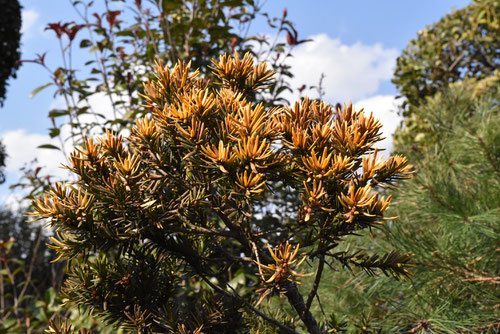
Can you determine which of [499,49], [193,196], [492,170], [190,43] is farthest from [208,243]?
[499,49]

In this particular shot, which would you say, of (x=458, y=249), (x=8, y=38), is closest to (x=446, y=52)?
(x=458, y=249)

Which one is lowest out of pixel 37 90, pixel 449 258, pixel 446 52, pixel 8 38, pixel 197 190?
pixel 449 258

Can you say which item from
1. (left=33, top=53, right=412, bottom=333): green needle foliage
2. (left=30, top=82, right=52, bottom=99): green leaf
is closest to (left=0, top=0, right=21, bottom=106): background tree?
(left=30, top=82, right=52, bottom=99): green leaf

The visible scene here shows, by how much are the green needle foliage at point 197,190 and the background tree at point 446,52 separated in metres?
5.49

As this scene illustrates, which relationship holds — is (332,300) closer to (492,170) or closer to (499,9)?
(492,170)

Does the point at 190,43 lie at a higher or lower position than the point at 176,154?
higher

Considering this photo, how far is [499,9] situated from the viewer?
6012mm

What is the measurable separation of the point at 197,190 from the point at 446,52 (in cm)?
648

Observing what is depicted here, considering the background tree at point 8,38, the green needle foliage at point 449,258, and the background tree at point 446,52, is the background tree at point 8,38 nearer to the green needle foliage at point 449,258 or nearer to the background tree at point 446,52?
the background tree at point 446,52

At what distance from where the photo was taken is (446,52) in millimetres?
6559

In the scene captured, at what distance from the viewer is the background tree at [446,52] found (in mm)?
6285

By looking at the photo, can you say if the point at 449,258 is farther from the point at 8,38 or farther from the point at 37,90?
the point at 8,38

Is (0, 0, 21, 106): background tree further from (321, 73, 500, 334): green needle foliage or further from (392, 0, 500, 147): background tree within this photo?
(321, 73, 500, 334): green needle foliage

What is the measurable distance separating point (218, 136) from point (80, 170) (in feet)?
1.27
